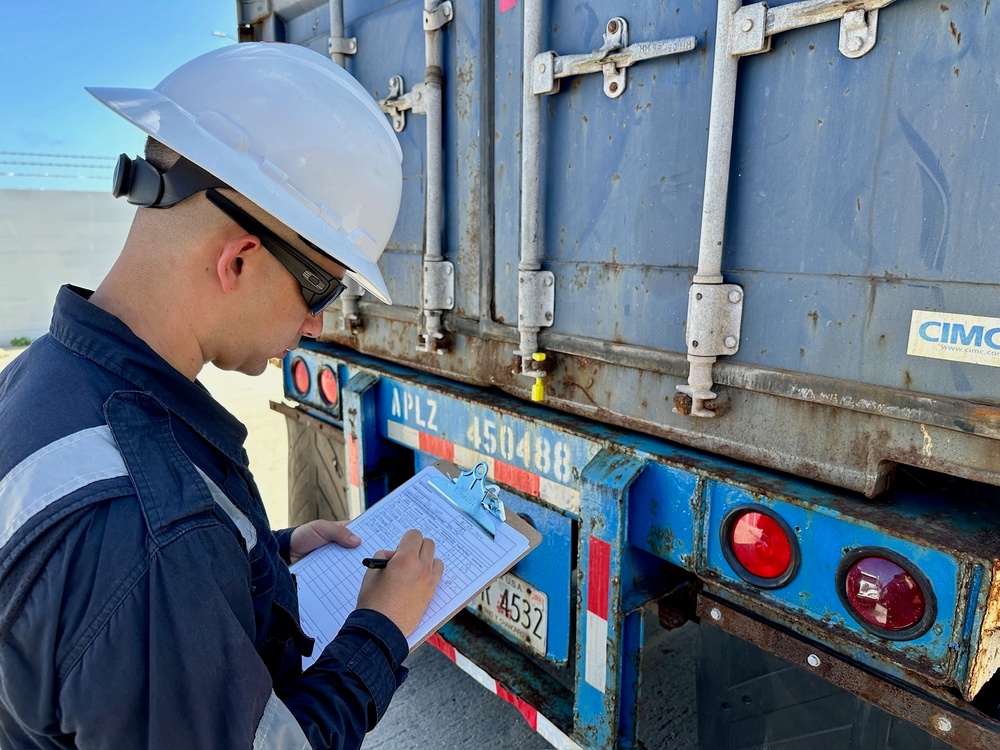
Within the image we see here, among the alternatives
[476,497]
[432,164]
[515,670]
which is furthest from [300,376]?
[476,497]

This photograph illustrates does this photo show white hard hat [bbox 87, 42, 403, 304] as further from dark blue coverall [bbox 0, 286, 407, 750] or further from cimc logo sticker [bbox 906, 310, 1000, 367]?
cimc logo sticker [bbox 906, 310, 1000, 367]

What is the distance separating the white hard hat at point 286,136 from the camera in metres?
0.99

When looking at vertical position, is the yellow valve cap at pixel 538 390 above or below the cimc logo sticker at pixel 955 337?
below

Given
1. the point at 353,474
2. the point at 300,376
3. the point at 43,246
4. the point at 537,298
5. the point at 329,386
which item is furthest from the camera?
the point at 43,246

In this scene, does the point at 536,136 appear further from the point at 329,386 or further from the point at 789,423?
the point at 329,386

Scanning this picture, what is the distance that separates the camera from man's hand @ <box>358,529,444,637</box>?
1187mm

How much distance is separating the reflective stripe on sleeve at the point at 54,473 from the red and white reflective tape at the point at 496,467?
3.98ft

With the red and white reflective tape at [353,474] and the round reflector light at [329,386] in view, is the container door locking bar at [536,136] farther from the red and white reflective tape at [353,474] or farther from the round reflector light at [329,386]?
the round reflector light at [329,386]

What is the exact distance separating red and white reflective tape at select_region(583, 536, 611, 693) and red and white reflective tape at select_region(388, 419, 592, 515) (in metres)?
0.18

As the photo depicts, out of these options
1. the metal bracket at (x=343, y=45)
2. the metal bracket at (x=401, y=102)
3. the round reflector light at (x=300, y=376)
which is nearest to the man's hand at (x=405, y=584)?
the metal bracket at (x=401, y=102)

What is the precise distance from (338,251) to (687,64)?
0.93m

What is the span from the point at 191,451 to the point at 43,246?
14.2 m

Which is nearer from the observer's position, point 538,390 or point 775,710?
point 775,710

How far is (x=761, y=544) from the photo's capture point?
1.46m
